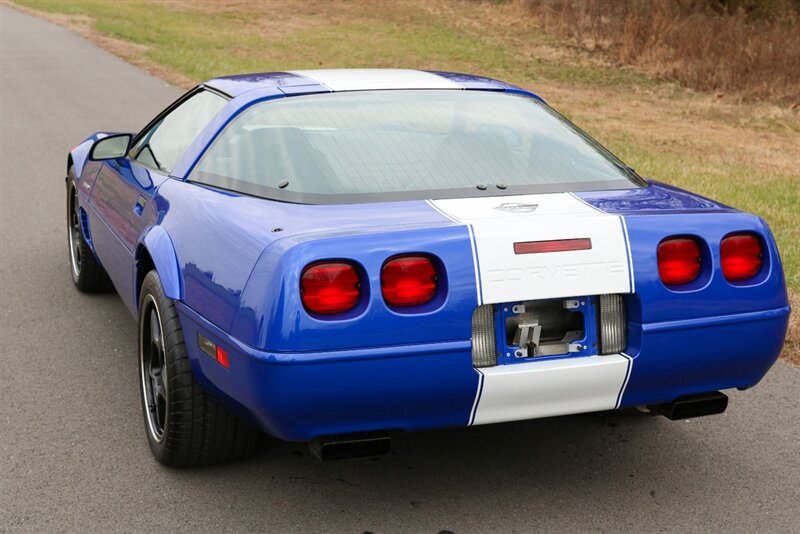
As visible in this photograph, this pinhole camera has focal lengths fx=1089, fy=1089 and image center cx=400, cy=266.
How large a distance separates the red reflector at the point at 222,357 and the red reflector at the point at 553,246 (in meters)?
0.96

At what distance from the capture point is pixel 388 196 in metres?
3.71

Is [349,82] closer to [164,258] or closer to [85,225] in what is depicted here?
A: [164,258]

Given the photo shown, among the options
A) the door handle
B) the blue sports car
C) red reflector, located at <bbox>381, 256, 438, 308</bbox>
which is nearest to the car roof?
the blue sports car

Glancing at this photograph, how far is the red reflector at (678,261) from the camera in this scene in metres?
3.46

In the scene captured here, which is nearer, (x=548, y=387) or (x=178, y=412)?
(x=548, y=387)

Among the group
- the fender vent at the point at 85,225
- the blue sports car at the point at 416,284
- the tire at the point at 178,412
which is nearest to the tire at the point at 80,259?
the fender vent at the point at 85,225

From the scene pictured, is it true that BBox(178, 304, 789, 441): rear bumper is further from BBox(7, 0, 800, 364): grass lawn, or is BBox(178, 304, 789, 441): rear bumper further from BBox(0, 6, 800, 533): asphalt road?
BBox(7, 0, 800, 364): grass lawn

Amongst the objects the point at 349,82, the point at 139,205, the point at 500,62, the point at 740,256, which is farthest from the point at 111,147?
the point at 500,62

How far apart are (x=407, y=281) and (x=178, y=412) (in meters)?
1.06

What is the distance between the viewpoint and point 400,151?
404 centimetres

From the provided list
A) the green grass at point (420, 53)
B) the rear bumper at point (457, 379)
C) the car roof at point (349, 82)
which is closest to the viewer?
the rear bumper at point (457, 379)

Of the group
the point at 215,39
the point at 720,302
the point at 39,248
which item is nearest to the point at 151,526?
the point at 720,302

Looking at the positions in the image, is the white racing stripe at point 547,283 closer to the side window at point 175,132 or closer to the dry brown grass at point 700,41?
the side window at point 175,132

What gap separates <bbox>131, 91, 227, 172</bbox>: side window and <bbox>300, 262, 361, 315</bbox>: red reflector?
5.31ft
